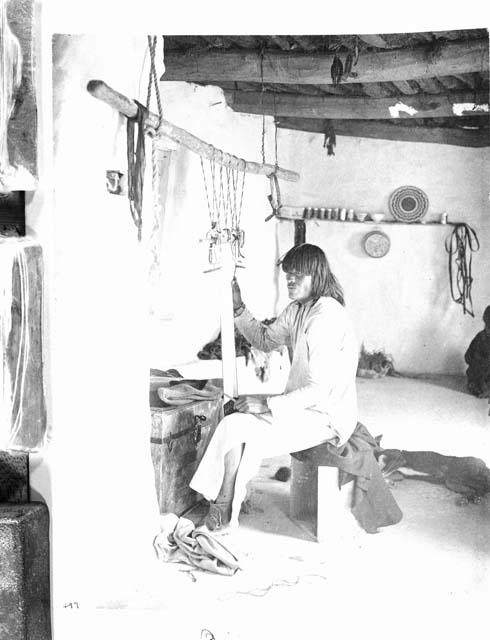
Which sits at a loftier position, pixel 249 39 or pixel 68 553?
pixel 249 39

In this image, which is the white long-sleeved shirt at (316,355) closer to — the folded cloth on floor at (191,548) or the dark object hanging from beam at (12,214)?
the folded cloth on floor at (191,548)

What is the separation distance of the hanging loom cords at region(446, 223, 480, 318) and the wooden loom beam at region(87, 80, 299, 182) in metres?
0.31

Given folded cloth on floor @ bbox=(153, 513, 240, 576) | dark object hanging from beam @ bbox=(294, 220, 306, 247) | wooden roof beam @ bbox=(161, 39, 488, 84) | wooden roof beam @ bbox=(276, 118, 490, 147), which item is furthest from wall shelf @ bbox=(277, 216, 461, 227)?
folded cloth on floor @ bbox=(153, 513, 240, 576)

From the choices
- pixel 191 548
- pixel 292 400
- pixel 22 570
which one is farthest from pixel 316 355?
pixel 22 570

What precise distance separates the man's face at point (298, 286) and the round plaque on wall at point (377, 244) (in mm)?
122

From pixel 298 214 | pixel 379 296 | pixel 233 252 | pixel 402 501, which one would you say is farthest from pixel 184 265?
pixel 402 501

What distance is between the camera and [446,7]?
1.31 metres

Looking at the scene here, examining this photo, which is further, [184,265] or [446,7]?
[184,265]

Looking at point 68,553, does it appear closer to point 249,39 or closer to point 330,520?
point 330,520

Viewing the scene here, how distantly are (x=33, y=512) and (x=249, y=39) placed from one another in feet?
3.04

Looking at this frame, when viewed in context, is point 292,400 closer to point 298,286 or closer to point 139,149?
point 298,286

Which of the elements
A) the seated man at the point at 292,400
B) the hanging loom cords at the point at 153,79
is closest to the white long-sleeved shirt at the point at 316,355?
the seated man at the point at 292,400

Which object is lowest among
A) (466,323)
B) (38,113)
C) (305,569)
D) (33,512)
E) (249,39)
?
(305,569)

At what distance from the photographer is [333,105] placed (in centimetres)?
143
